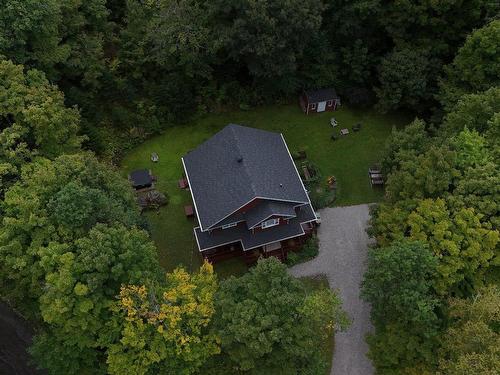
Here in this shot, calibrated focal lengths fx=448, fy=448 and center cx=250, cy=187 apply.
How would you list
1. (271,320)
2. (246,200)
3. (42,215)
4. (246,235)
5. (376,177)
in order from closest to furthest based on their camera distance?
(271,320) → (42,215) → (246,200) → (246,235) → (376,177)

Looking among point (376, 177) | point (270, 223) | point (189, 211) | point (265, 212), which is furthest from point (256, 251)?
point (376, 177)

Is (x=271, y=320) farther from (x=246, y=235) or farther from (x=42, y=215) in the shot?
(x=42, y=215)

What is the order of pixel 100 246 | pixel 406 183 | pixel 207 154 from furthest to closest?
1. pixel 207 154
2. pixel 406 183
3. pixel 100 246

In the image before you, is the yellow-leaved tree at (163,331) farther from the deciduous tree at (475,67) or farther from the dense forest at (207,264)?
the deciduous tree at (475,67)

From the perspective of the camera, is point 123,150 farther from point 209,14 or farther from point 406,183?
point 406,183

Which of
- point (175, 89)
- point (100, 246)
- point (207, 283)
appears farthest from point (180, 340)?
point (175, 89)
